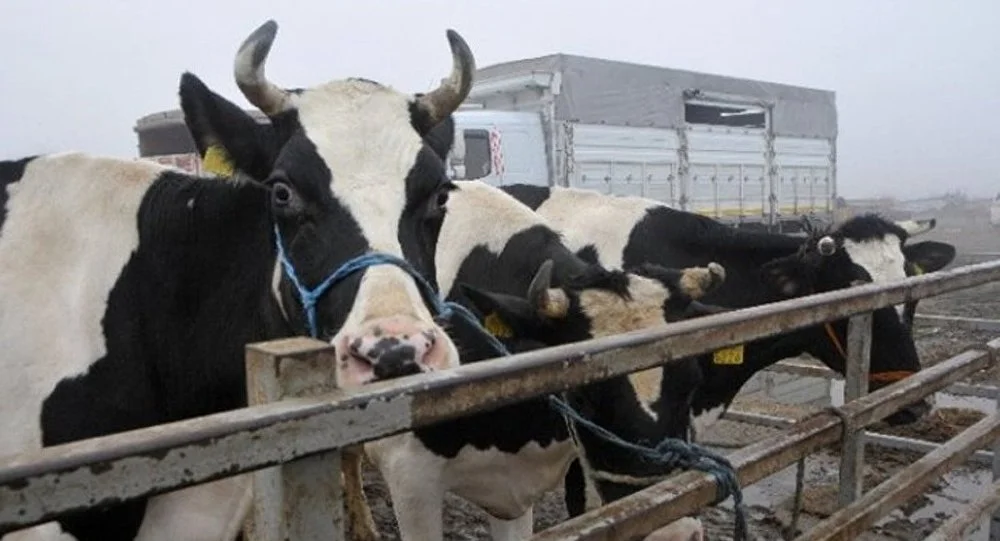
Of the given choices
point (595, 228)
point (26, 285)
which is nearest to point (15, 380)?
point (26, 285)

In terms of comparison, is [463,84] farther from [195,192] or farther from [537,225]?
[537,225]

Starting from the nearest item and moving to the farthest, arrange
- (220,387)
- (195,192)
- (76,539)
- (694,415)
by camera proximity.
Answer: (76,539) < (220,387) < (195,192) < (694,415)

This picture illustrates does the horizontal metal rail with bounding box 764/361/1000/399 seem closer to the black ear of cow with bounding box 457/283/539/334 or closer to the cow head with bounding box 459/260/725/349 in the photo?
the cow head with bounding box 459/260/725/349

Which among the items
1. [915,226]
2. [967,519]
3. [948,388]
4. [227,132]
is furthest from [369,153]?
[948,388]

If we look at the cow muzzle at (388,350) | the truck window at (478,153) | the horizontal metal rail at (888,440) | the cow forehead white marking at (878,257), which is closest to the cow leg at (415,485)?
the cow muzzle at (388,350)

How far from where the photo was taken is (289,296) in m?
2.59

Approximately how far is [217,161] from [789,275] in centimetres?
381

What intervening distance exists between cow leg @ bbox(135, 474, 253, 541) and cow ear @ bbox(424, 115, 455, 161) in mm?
1319

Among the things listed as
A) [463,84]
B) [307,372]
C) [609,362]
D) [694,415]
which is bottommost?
[694,415]

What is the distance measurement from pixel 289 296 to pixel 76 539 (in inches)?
37.4

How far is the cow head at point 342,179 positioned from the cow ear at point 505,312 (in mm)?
670

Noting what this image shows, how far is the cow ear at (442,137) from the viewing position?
3.07m

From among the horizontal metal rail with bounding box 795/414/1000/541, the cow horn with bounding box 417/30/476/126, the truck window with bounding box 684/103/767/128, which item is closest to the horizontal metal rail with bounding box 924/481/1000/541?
the horizontal metal rail with bounding box 795/414/1000/541

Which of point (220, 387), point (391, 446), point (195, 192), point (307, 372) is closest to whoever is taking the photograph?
point (307, 372)
